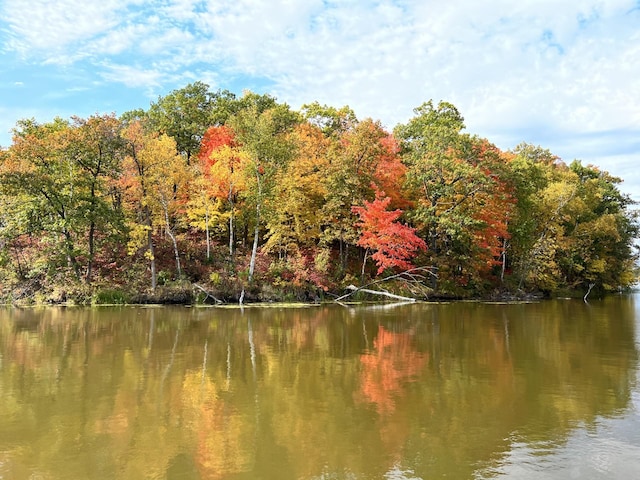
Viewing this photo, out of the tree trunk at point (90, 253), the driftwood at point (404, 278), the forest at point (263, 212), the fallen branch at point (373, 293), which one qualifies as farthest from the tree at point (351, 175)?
the tree trunk at point (90, 253)

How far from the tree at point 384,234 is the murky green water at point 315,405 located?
13.6 meters

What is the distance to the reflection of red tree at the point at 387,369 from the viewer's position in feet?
28.2

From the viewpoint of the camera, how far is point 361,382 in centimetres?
968

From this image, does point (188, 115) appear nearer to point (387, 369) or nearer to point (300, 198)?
point (300, 198)

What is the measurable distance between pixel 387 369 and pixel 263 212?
20597 mm

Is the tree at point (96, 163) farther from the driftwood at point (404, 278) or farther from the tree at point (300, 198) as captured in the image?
the driftwood at point (404, 278)

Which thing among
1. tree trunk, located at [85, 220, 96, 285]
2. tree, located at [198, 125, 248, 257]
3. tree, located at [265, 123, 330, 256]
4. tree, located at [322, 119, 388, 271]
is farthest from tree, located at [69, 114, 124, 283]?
tree, located at [322, 119, 388, 271]

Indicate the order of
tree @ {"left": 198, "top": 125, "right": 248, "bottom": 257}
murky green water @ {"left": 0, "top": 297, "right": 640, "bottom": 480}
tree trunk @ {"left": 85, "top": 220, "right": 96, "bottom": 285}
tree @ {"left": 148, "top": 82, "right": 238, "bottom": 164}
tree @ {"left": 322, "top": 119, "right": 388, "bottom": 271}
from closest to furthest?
1. murky green water @ {"left": 0, "top": 297, "right": 640, "bottom": 480}
2. tree trunk @ {"left": 85, "top": 220, "right": 96, "bottom": 285}
3. tree @ {"left": 198, "top": 125, "right": 248, "bottom": 257}
4. tree @ {"left": 322, "top": 119, "right": 388, "bottom": 271}
5. tree @ {"left": 148, "top": 82, "right": 238, "bottom": 164}

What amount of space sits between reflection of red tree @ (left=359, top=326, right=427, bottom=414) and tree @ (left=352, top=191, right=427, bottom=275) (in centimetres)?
1409

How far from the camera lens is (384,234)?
29922 millimetres

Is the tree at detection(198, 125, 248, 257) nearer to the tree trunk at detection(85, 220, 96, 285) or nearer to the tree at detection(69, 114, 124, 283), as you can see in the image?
the tree at detection(69, 114, 124, 283)

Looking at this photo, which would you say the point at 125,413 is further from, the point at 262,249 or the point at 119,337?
the point at 262,249

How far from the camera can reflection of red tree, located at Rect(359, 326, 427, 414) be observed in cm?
859

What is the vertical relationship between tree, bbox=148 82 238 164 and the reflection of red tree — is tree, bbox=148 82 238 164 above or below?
above
